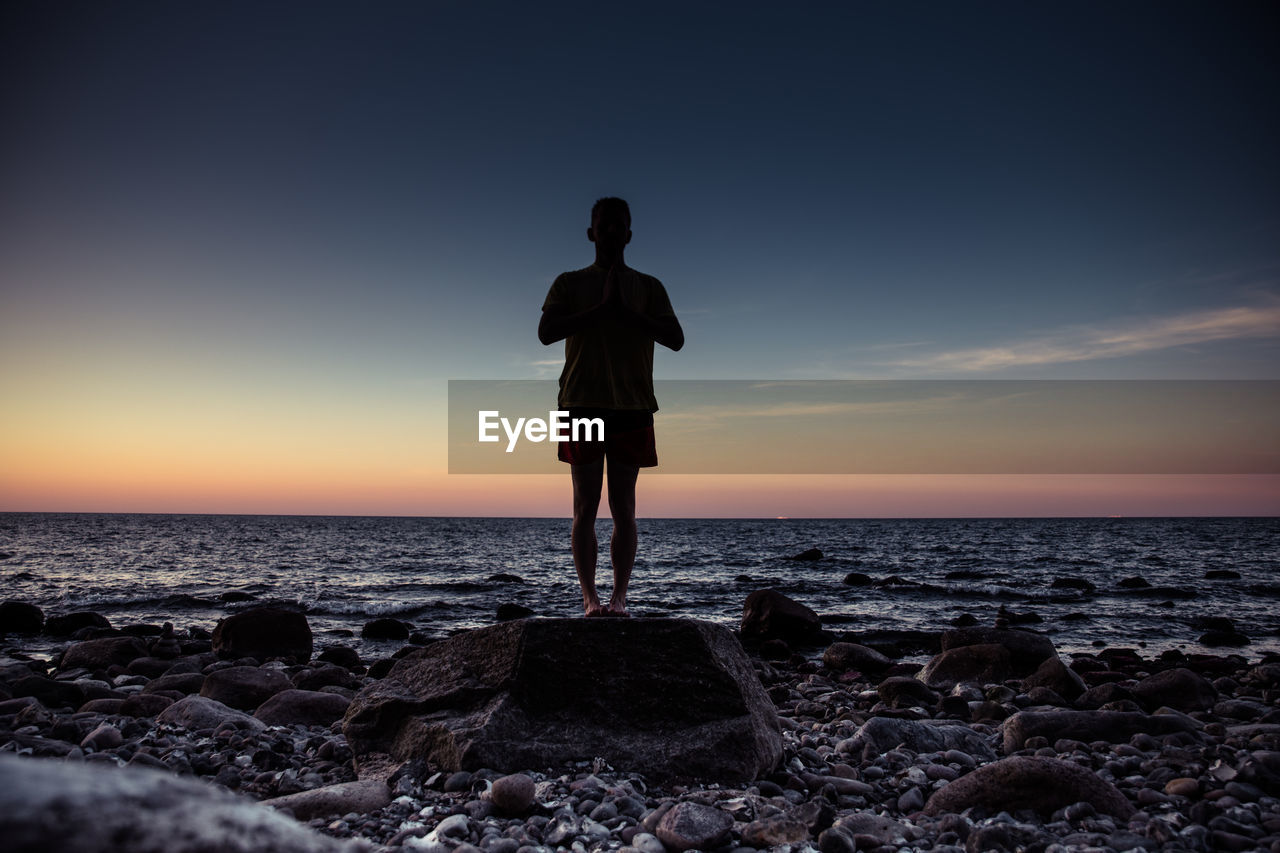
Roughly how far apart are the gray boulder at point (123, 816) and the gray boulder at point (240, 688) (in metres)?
6.20

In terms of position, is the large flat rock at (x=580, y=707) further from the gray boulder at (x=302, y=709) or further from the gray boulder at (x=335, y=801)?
the gray boulder at (x=302, y=709)

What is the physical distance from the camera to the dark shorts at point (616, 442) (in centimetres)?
493

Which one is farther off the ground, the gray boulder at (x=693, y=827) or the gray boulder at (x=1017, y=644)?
the gray boulder at (x=693, y=827)

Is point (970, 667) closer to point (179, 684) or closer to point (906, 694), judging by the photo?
point (906, 694)

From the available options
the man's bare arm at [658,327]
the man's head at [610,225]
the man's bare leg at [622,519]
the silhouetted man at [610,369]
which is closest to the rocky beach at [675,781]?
the man's bare leg at [622,519]

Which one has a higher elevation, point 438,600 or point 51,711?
point 51,711

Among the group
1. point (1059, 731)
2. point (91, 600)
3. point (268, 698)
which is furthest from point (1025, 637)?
point (91, 600)

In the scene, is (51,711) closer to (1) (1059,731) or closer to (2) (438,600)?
(1) (1059,731)

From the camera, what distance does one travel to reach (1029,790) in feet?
11.9

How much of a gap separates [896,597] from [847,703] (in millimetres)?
13663

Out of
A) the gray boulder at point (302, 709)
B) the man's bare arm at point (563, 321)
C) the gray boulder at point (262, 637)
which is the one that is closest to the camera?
the man's bare arm at point (563, 321)

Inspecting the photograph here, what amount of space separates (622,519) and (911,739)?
2523 millimetres

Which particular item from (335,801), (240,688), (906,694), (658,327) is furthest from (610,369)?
(906,694)

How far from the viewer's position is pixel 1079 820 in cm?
344
